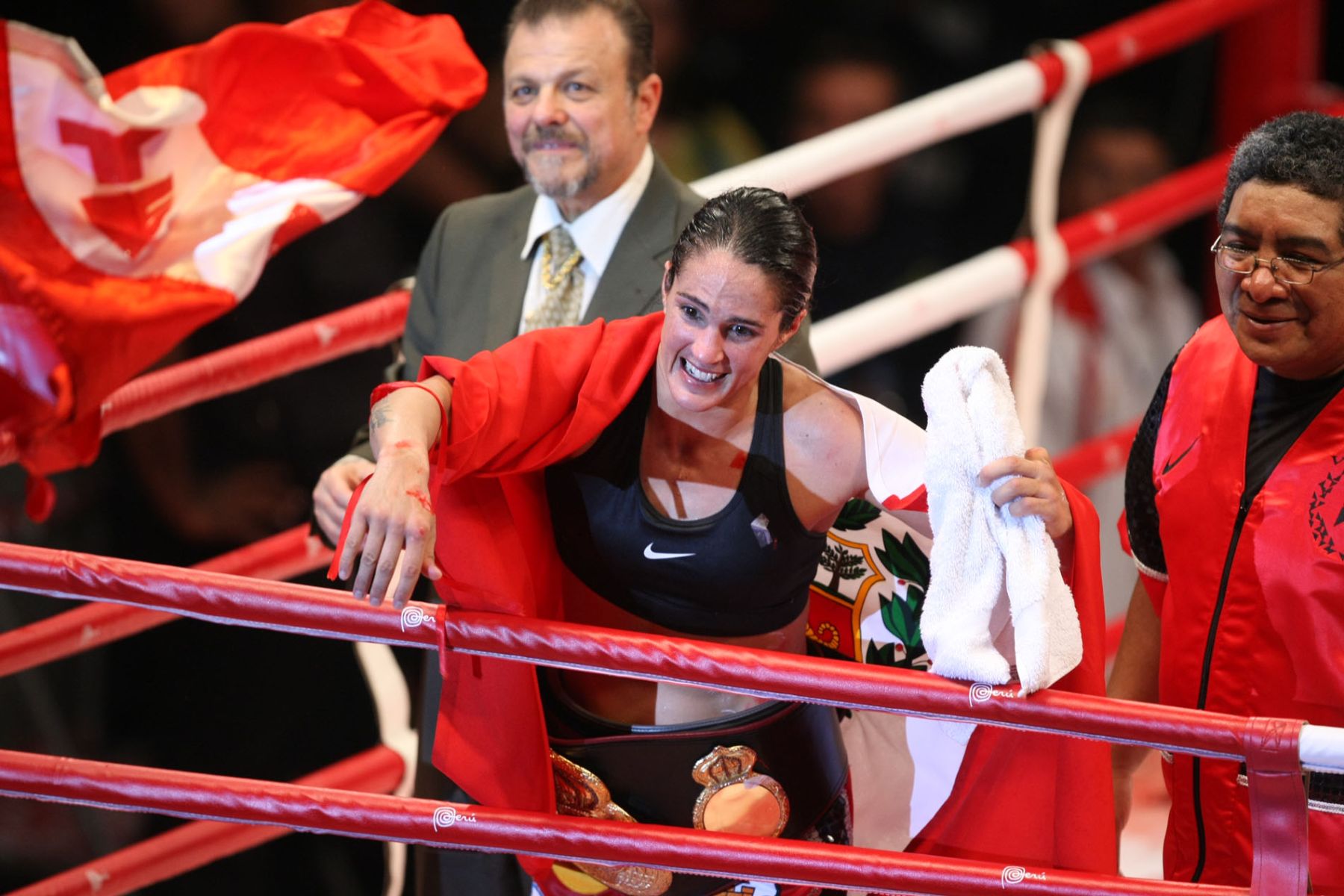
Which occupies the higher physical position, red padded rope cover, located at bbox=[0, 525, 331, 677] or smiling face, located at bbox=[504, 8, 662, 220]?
smiling face, located at bbox=[504, 8, 662, 220]

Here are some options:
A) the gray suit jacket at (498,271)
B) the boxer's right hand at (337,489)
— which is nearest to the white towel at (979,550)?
the gray suit jacket at (498,271)

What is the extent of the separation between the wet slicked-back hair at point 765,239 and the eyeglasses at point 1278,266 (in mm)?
385

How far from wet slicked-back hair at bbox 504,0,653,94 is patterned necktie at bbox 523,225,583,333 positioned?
0.22m

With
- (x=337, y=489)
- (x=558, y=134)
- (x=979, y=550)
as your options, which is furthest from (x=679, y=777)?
(x=558, y=134)

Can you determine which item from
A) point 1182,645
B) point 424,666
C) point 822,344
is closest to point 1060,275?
point 822,344

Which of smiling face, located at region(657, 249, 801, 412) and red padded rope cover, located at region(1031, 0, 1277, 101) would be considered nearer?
smiling face, located at region(657, 249, 801, 412)

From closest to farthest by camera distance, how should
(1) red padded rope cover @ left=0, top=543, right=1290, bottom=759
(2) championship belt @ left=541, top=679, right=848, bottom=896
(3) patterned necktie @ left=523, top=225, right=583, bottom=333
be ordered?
(1) red padded rope cover @ left=0, top=543, right=1290, bottom=759 → (2) championship belt @ left=541, top=679, right=848, bottom=896 → (3) patterned necktie @ left=523, top=225, right=583, bottom=333

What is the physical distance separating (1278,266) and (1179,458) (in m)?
0.25

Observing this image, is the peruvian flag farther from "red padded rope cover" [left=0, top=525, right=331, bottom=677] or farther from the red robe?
the red robe

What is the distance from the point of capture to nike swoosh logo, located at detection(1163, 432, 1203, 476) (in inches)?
65.2

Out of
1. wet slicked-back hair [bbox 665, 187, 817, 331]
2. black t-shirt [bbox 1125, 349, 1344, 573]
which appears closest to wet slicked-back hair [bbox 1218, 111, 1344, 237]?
black t-shirt [bbox 1125, 349, 1344, 573]

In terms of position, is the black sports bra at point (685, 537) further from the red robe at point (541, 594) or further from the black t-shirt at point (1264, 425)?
the black t-shirt at point (1264, 425)

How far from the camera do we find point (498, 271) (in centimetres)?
205

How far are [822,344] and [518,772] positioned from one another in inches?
37.7
